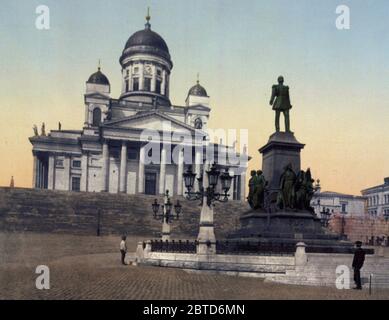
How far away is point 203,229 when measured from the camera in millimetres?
18578

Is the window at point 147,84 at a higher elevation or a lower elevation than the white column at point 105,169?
higher

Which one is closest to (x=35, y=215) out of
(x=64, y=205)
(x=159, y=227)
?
(x=64, y=205)

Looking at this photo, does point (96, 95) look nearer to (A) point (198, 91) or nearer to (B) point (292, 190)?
(A) point (198, 91)

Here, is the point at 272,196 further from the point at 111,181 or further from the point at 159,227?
the point at 111,181

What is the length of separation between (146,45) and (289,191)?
60.7 metres

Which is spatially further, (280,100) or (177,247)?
(280,100)

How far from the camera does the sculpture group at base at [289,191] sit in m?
20.0

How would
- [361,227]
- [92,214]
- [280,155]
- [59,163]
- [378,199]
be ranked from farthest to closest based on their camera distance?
1. [378,199]
2. [59,163]
3. [361,227]
4. [92,214]
5. [280,155]

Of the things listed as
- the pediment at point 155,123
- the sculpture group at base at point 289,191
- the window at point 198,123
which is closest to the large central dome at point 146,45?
the window at point 198,123

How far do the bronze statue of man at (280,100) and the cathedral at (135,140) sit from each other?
139 ft

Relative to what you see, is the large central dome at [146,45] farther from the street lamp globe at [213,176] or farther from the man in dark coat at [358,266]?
the man in dark coat at [358,266]

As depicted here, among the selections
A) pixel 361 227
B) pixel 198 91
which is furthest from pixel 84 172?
pixel 361 227

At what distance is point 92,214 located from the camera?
142ft
